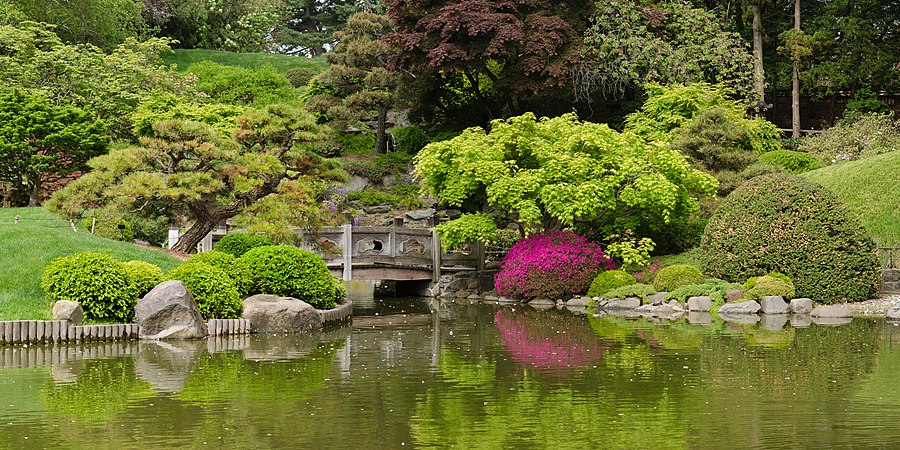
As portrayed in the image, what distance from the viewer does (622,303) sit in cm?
2331

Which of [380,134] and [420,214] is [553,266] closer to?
[420,214]

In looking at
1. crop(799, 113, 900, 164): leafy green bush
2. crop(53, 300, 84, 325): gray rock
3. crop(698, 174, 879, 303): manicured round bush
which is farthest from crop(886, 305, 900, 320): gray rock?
crop(53, 300, 84, 325): gray rock

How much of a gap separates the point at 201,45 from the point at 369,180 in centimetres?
2261

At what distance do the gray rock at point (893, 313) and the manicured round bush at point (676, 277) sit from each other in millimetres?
4039

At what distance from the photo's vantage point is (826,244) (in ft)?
73.2

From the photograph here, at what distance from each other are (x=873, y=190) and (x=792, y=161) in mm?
3964

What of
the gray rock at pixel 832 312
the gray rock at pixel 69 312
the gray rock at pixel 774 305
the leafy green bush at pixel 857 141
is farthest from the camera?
the leafy green bush at pixel 857 141

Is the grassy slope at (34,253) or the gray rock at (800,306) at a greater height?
the grassy slope at (34,253)

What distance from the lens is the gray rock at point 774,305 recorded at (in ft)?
70.9

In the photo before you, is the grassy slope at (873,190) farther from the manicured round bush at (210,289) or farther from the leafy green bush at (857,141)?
the manicured round bush at (210,289)

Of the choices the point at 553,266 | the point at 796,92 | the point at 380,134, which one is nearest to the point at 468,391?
the point at 553,266

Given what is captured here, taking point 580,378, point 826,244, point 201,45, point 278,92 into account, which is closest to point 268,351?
point 580,378

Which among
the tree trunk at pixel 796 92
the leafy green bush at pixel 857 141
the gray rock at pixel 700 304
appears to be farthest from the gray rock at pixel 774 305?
the tree trunk at pixel 796 92

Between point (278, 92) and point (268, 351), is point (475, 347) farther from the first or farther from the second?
point (278, 92)
